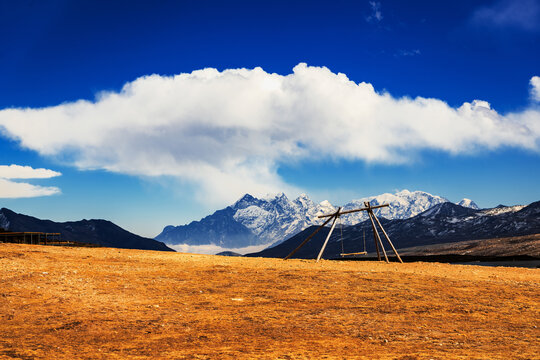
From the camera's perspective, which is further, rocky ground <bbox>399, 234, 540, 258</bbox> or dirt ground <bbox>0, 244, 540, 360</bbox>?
rocky ground <bbox>399, 234, 540, 258</bbox>

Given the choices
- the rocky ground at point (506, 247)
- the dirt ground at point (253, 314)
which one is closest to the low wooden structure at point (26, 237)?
the dirt ground at point (253, 314)

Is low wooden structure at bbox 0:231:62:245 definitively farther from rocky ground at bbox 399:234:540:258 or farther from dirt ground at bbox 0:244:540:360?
rocky ground at bbox 399:234:540:258

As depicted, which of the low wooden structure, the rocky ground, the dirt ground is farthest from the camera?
the rocky ground

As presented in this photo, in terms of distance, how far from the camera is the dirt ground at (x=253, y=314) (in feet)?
39.0

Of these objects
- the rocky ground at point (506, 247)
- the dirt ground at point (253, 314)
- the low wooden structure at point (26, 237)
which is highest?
the low wooden structure at point (26, 237)

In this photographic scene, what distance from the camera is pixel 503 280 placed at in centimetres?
2509

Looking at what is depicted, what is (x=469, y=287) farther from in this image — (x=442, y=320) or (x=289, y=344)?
(x=289, y=344)

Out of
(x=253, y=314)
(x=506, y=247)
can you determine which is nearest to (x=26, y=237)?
(x=253, y=314)

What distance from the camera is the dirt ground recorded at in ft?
39.0

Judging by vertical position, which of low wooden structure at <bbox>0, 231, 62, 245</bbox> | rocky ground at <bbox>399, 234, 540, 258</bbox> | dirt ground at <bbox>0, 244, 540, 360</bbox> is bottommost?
rocky ground at <bbox>399, 234, 540, 258</bbox>

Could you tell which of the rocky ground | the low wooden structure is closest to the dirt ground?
the low wooden structure

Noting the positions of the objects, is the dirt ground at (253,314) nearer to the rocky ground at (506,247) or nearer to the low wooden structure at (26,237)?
the low wooden structure at (26,237)

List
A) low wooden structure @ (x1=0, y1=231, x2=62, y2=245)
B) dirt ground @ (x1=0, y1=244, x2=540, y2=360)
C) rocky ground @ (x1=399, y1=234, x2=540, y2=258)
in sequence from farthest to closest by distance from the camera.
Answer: rocky ground @ (x1=399, y1=234, x2=540, y2=258), low wooden structure @ (x1=0, y1=231, x2=62, y2=245), dirt ground @ (x1=0, y1=244, x2=540, y2=360)

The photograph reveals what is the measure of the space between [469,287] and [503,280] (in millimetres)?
4839
